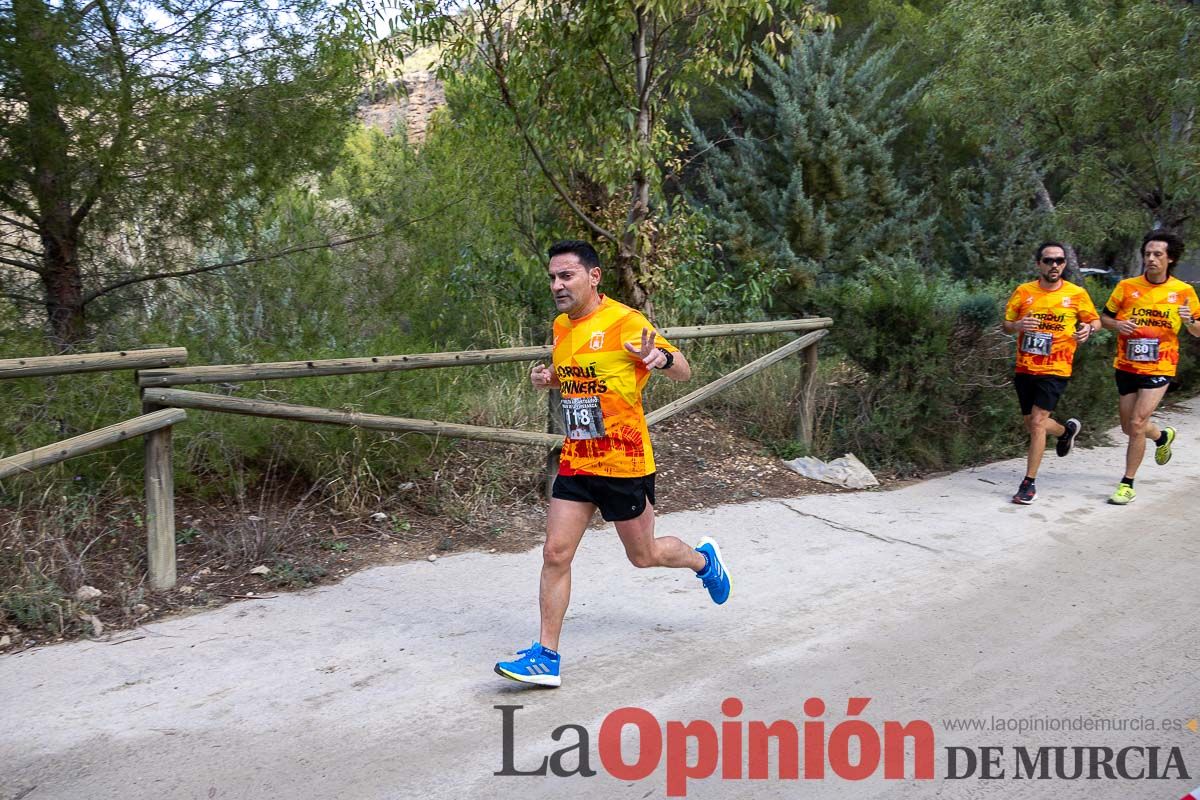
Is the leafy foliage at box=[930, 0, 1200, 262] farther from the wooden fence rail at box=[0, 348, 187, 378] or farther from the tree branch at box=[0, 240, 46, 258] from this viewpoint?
the tree branch at box=[0, 240, 46, 258]

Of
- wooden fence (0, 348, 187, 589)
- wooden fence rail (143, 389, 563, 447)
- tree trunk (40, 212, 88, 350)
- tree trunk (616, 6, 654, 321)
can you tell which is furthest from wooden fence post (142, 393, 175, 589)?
tree trunk (616, 6, 654, 321)

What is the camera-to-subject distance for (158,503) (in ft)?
16.8

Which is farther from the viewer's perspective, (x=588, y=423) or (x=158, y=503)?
(x=158, y=503)

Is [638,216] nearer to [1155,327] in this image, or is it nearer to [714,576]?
[1155,327]

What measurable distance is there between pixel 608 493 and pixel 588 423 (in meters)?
0.33

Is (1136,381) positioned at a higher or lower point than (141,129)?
lower

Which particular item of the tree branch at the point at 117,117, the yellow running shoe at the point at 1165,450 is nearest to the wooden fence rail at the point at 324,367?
the tree branch at the point at 117,117

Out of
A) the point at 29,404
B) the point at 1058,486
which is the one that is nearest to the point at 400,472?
the point at 29,404

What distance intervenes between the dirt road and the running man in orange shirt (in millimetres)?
421

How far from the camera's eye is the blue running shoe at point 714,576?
17.0 feet

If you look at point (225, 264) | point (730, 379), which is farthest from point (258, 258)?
point (730, 379)

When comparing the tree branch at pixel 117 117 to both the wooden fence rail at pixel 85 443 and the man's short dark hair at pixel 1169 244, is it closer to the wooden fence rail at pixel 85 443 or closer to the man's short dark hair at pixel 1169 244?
the wooden fence rail at pixel 85 443

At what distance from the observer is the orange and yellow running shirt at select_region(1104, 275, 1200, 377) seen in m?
7.71

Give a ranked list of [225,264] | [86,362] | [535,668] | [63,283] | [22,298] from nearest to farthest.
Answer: [535,668] → [86,362] → [22,298] → [63,283] → [225,264]
